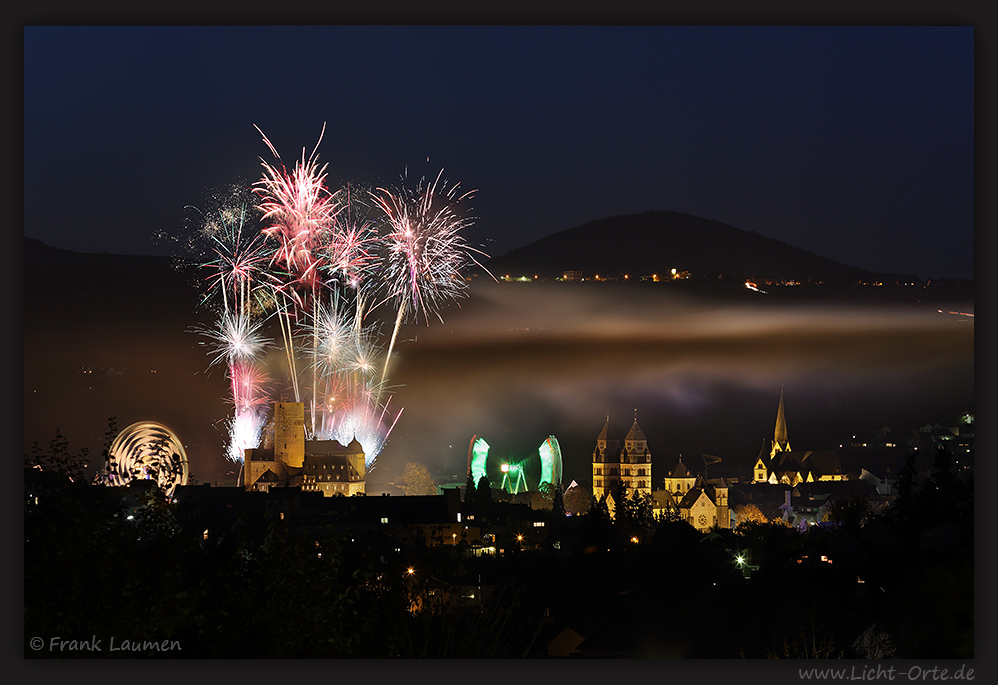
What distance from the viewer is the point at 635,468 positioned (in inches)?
1128

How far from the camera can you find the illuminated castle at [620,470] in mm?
24744

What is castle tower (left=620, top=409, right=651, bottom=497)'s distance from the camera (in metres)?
22.7

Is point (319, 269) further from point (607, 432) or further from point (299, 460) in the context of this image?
point (299, 460)

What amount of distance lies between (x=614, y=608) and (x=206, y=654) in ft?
19.3

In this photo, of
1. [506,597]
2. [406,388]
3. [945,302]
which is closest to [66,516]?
[506,597]

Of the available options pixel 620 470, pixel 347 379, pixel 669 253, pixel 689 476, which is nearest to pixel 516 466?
pixel 620 470

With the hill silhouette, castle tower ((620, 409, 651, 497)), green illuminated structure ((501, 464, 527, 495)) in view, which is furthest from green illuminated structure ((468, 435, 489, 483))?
the hill silhouette

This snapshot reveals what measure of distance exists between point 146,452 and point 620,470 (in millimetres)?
19927

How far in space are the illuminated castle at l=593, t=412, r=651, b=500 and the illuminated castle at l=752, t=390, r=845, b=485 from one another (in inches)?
108

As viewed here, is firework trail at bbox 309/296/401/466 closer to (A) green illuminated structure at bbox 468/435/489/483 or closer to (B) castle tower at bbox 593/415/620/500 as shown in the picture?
(A) green illuminated structure at bbox 468/435/489/483

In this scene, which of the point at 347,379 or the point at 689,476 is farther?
the point at 689,476

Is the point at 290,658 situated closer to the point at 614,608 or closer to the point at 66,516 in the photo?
the point at 66,516

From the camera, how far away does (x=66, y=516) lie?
330 inches

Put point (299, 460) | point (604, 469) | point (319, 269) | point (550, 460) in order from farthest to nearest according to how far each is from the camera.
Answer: point (299, 460), point (604, 469), point (550, 460), point (319, 269)
